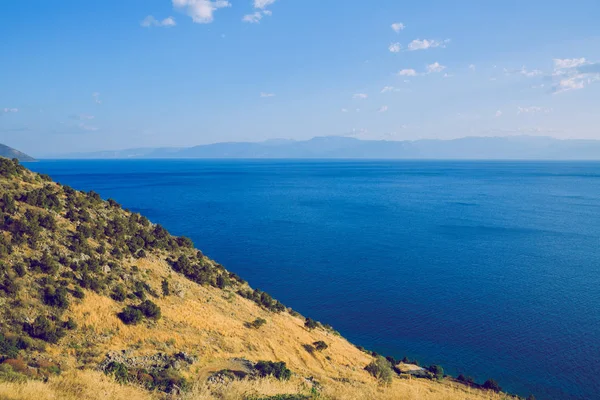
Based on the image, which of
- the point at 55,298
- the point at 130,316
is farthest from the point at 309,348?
the point at 55,298

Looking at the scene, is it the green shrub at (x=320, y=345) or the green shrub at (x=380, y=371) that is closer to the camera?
the green shrub at (x=380, y=371)

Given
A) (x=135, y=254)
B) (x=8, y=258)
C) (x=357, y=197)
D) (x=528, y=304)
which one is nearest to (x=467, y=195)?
(x=357, y=197)

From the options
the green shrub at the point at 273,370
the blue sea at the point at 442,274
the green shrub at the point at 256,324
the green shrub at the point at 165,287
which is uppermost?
the green shrub at the point at 165,287

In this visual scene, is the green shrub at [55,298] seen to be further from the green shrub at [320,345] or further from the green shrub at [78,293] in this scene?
the green shrub at [320,345]

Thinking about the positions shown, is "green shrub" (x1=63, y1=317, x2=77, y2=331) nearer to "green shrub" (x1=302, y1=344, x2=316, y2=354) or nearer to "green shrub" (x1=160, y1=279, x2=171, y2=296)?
"green shrub" (x1=160, y1=279, x2=171, y2=296)

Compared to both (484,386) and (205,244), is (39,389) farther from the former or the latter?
(205,244)

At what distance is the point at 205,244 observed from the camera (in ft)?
232

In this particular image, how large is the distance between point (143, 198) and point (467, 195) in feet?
384

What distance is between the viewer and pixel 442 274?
55.9m

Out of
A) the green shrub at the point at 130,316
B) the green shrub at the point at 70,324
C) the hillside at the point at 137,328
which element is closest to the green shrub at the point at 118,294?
the hillside at the point at 137,328

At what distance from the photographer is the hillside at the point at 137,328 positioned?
55.2ft

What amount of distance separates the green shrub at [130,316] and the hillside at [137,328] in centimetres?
6

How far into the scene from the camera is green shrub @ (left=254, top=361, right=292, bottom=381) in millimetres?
21030

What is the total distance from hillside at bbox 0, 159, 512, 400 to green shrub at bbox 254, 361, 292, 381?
7 cm
